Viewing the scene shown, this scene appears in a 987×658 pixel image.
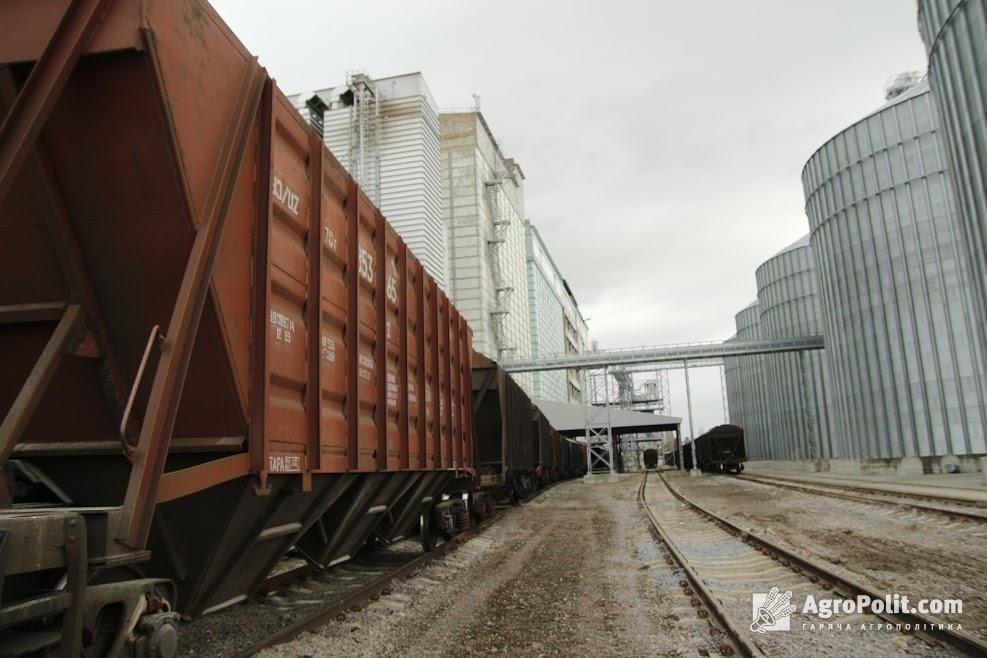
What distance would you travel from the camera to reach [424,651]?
5617 mm

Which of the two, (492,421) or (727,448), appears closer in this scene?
(492,421)

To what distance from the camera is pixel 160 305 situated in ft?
14.6

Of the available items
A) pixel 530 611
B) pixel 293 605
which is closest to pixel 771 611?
pixel 530 611

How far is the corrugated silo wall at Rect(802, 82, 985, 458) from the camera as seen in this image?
3359 centimetres

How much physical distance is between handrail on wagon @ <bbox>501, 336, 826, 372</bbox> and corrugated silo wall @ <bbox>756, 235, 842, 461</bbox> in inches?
123

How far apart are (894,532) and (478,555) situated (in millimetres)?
7517

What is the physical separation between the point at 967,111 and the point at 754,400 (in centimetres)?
4486

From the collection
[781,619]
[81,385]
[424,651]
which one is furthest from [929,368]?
[81,385]

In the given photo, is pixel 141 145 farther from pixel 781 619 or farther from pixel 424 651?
pixel 781 619

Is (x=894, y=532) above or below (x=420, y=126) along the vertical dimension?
below

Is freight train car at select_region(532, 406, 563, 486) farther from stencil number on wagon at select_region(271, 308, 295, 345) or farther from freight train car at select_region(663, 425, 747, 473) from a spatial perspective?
stencil number on wagon at select_region(271, 308, 295, 345)

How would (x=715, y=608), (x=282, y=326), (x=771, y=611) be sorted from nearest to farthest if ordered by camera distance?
(x=282, y=326) → (x=715, y=608) → (x=771, y=611)

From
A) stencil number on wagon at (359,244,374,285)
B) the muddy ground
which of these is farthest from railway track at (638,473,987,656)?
stencil number on wagon at (359,244,374,285)

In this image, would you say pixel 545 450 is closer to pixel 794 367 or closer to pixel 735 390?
pixel 794 367
